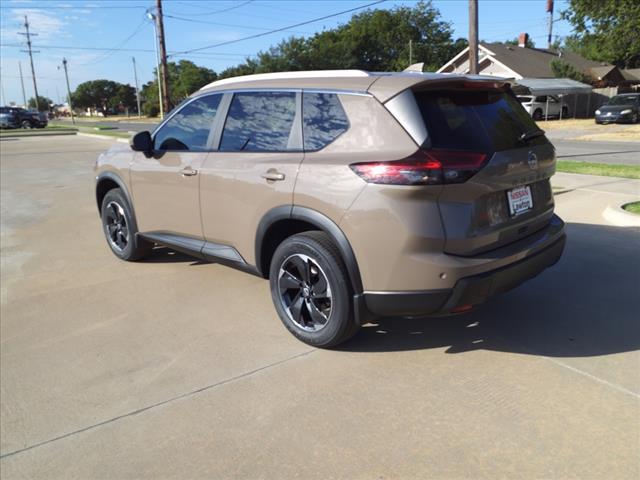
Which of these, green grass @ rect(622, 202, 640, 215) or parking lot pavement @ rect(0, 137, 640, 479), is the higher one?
green grass @ rect(622, 202, 640, 215)

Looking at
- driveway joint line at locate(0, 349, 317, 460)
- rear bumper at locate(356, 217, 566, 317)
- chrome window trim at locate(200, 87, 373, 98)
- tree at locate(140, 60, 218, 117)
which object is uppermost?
tree at locate(140, 60, 218, 117)

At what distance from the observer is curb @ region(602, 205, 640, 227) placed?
245 inches

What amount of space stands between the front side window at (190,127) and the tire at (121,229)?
35.0 inches

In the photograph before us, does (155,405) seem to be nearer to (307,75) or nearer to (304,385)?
(304,385)

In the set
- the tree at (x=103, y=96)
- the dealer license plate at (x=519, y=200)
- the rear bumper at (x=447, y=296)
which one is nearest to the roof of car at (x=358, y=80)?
the dealer license plate at (x=519, y=200)

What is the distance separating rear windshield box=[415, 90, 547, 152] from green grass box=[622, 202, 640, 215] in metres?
3.90

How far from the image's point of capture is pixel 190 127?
177 inches

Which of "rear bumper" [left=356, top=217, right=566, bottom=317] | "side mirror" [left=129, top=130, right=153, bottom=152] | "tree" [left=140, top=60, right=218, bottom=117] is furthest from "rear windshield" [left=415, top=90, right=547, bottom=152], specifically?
"tree" [left=140, top=60, right=218, bottom=117]

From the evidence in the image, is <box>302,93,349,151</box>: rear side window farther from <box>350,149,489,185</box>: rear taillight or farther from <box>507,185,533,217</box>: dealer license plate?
<box>507,185,533,217</box>: dealer license plate

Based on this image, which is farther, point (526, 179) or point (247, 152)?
point (247, 152)

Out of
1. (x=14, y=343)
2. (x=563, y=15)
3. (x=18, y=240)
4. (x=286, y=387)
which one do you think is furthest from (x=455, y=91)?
(x=563, y=15)

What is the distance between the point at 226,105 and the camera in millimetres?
4105

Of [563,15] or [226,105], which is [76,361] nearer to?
[226,105]

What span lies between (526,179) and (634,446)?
1.63m
